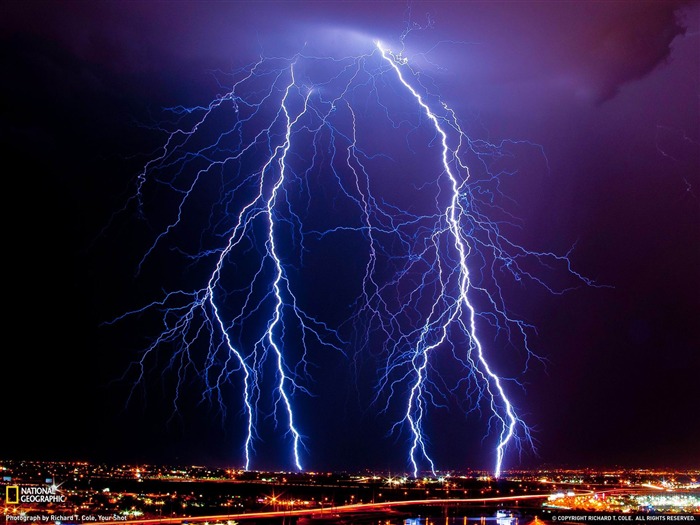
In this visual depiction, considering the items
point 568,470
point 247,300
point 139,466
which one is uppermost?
A: point 247,300

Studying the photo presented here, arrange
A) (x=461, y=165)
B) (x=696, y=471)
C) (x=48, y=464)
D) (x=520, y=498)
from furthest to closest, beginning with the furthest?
(x=696, y=471)
(x=48, y=464)
(x=520, y=498)
(x=461, y=165)

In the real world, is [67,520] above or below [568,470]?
above

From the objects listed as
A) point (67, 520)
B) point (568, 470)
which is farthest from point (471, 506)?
point (568, 470)

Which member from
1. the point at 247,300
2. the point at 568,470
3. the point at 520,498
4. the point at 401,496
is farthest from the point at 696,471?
the point at 247,300

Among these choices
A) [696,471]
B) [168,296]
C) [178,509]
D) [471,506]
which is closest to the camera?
[168,296]

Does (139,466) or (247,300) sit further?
(139,466)

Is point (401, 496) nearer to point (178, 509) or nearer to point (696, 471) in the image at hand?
point (178, 509)

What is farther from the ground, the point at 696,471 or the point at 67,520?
the point at 67,520

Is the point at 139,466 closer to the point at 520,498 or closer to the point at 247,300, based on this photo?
the point at 520,498

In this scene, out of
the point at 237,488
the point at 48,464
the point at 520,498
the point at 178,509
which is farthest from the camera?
the point at 48,464
